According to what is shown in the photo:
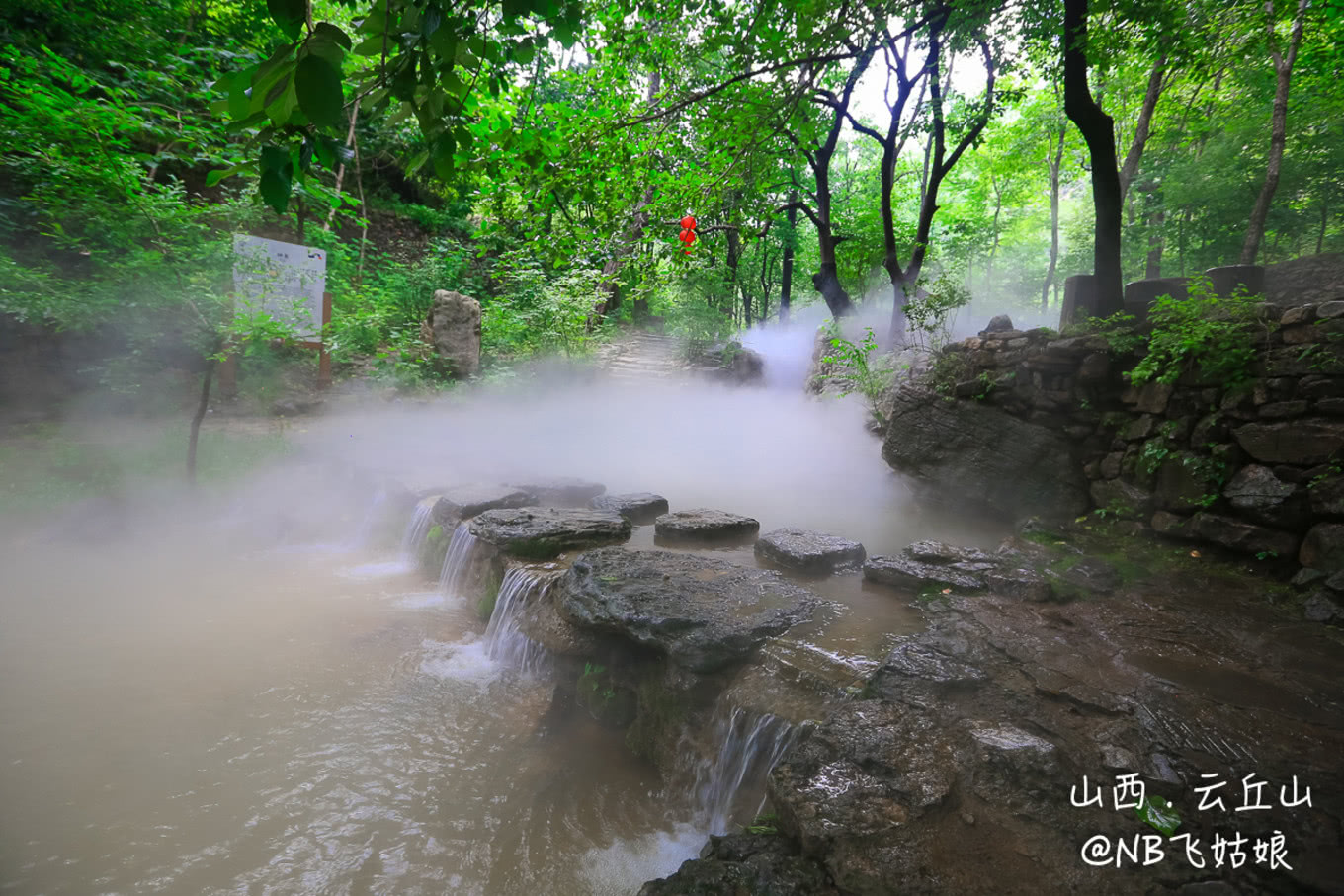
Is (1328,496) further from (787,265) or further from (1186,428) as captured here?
(787,265)

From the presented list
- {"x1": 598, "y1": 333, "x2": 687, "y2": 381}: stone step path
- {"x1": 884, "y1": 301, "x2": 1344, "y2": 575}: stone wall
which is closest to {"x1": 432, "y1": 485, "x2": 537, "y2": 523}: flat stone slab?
{"x1": 884, "y1": 301, "x2": 1344, "y2": 575}: stone wall

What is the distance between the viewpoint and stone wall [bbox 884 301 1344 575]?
4410 millimetres

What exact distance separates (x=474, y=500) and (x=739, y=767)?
484 centimetres

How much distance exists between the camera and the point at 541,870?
10.5ft

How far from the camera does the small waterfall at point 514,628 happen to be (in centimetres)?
493

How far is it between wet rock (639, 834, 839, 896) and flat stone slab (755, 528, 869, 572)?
2.88 m

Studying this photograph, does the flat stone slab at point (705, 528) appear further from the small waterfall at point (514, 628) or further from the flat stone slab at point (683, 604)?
the small waterfall at point (514, 628)

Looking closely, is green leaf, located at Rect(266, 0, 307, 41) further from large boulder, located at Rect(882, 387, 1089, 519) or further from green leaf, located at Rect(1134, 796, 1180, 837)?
large boulder, located at Rect(882, 387, 1089, 519)

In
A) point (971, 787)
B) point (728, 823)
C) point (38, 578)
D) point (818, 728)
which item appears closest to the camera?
point (971, 787)

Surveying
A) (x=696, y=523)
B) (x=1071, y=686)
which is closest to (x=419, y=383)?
(x=696, y=523)

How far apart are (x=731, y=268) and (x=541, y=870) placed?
18.5 meters

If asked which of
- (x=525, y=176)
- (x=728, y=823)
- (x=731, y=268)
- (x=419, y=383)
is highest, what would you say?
(x=731, y=268)

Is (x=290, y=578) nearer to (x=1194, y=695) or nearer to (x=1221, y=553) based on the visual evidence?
(x=1194, y=695)

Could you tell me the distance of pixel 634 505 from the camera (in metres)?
7.08
